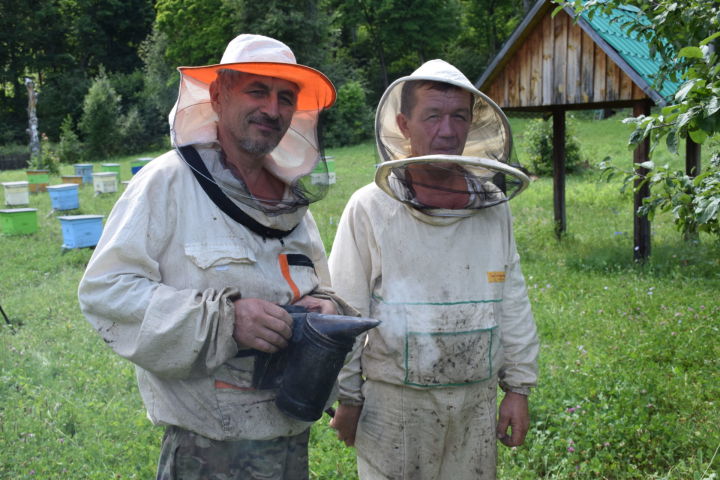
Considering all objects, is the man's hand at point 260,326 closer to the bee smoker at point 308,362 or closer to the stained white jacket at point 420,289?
the bee smoker at point 308,362

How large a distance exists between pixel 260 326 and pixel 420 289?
694mm

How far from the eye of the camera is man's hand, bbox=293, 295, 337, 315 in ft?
6.23

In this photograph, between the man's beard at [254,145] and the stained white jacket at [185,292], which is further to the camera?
the man's beard at [254,145]

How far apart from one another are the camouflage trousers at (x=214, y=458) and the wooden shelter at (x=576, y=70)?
18.1ft

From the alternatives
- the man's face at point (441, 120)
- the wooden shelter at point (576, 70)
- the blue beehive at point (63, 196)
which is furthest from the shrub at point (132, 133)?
the man's face at point (441, 120)

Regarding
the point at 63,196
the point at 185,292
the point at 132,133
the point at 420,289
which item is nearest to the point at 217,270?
the point at 185,292

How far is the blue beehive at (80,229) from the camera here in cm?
856

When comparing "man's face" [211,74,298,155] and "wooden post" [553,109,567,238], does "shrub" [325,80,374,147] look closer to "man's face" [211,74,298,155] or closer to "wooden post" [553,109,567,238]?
"wooden post" [553,109,567,238]

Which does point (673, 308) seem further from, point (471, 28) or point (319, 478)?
point (471, 28)

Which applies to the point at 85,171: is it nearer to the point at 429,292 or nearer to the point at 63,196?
the point at 63,196

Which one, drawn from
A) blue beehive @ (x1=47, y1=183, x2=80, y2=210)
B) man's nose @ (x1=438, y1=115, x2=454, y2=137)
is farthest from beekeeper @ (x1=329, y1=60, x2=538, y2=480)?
blue beehive @ (x1=47, y1=183, x2=80, y2=210)

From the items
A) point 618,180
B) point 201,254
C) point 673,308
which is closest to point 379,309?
point 201,254

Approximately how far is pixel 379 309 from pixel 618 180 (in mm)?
12162

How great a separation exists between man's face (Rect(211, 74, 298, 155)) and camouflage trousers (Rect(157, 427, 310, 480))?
2.83 feet
